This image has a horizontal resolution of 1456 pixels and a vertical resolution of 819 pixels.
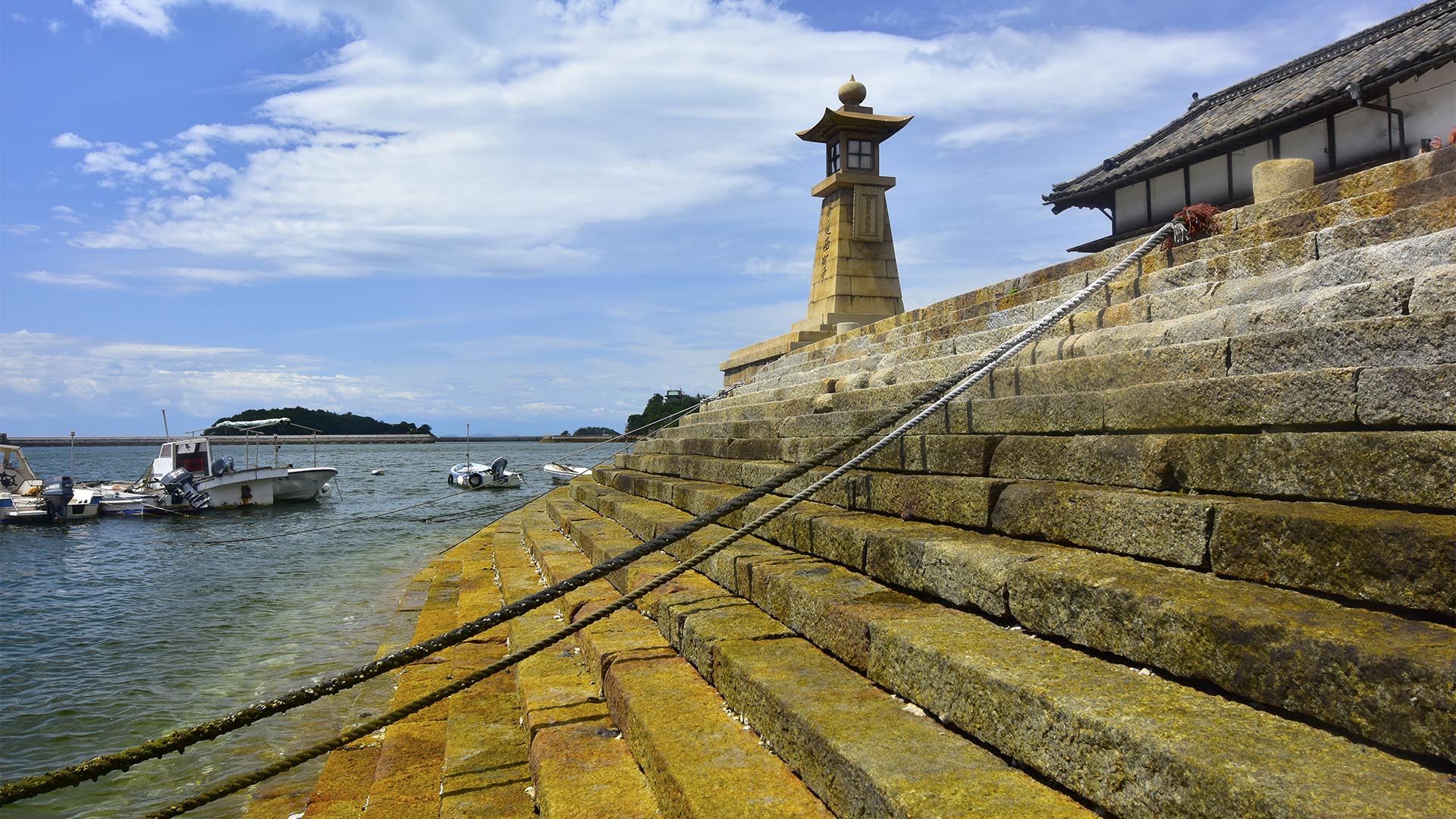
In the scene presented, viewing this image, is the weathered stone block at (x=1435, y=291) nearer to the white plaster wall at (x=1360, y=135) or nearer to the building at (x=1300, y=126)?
the building at (x=1300, y=126)

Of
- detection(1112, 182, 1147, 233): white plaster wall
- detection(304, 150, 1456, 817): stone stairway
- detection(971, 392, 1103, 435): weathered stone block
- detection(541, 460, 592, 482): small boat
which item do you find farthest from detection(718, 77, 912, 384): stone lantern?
detection(541, 460, 592, 482): small boat

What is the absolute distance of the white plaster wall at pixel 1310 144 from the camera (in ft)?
32.7

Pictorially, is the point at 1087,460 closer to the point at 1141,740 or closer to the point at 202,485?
the point at 1141,740

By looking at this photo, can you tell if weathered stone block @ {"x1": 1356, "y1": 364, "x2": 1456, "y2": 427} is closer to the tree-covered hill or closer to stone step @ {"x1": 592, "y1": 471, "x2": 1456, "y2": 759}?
stone step @ {"x1": 592, "y1": 471, "x2": 1456, "y2": 759}

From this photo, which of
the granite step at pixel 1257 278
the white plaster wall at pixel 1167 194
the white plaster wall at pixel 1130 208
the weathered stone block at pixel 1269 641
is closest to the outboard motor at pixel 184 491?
the white plaster wall at pixel 1130 208

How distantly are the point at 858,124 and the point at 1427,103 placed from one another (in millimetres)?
8792

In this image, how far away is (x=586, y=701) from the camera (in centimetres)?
415

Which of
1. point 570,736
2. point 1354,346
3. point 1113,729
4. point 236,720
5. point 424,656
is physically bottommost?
point 570,736

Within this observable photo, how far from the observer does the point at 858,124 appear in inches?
624

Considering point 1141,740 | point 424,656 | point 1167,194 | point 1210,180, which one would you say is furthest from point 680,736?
point 1167,194

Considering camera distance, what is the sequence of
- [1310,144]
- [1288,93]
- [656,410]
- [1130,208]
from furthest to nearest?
1. [656,410]
2. [1130,208]
3. [1288,93]
4. [1310,144]

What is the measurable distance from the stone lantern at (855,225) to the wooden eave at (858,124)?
0.05ft

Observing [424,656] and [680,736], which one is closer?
[680,736]

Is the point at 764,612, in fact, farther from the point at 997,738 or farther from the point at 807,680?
the point at 997,738
